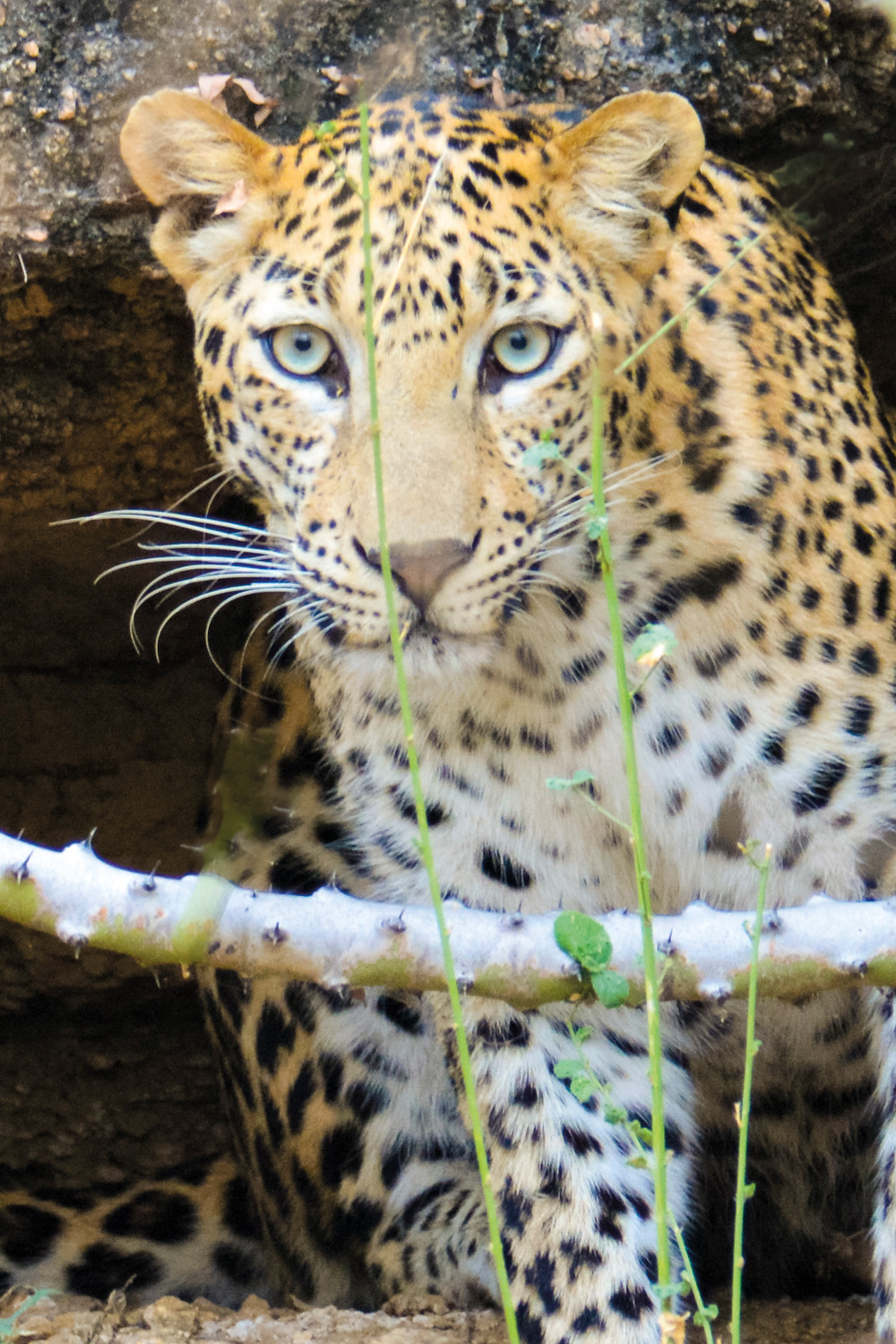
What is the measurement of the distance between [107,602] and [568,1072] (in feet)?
9.98

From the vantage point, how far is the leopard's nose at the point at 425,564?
2445 millimetres

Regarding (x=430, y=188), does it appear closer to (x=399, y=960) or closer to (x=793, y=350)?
(x=793, y=350)

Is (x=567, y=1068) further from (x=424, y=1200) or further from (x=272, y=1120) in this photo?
(x=272, y=1120)

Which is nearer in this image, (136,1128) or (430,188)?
(430,188)

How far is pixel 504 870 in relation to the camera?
301 centimetres

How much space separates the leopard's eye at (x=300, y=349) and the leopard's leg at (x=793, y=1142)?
4.75 feet

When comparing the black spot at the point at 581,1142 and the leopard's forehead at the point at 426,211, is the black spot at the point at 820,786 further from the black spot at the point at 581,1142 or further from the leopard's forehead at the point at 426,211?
the leopard's forehead at the point at 426,211

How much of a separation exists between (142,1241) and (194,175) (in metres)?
2.41

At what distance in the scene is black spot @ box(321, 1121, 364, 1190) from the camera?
360cm

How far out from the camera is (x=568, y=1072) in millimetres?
2152

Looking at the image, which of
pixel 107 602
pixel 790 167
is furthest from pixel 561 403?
pixel 107 602

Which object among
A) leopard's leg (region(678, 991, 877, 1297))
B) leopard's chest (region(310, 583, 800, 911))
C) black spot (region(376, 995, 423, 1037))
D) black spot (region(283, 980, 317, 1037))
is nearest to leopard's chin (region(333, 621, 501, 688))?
leopard's chest (region(310, 583, 800, 911))

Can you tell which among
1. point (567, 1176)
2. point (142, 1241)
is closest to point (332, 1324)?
point (567, 1176)

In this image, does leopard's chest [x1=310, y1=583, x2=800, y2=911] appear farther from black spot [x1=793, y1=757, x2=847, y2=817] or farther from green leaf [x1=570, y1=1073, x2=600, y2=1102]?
green leaf [x1=570, y1=1073, x2=600, y2=1102]
